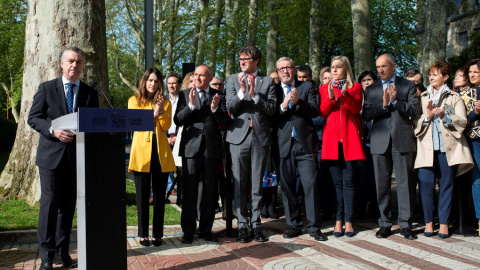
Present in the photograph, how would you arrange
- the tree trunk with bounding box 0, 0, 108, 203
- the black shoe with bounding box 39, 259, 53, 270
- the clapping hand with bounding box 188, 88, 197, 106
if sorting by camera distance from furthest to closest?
the tree trunk with bounding box 0, 0, 108, 203 → the clapping hand with bounding box 188, 88, 197, 106 → the black shoe with bounding box 39, 259, 53, 270

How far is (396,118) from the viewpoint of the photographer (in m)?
6.73

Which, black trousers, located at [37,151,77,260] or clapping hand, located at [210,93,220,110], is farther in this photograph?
clapping hand, located at [210,93,220,110]

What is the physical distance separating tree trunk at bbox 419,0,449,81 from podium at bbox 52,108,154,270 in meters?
12.5

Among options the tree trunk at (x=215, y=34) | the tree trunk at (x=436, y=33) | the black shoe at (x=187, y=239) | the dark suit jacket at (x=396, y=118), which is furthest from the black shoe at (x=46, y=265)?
the tree trunk at (x=215, y=34)

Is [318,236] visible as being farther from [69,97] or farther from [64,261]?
[69,97]

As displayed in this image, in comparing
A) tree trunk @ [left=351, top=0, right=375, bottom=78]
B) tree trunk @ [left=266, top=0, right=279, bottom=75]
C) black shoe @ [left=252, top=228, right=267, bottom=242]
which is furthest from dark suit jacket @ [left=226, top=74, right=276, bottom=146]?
tree trunk @ [left=266, top=0, right=279, bottom=75]

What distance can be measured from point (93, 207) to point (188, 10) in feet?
111

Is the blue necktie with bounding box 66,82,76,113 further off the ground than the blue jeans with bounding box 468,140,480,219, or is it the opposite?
the blue necktie with bounding box 66,82,76,113

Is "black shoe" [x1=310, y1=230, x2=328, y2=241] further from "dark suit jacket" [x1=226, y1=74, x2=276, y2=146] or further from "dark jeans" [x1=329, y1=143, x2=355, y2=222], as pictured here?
"dark suit jacket" [x1=226, y1=74, x2=276, y2=146]

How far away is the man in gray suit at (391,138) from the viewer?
6.66 meters

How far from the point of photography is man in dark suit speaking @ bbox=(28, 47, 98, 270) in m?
4.95

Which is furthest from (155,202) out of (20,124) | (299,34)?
(299,34)

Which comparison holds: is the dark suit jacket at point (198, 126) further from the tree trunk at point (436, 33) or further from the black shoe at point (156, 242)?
the tree trunk at point (436, 33)

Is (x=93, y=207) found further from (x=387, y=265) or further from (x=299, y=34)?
(x=299, y=34)
